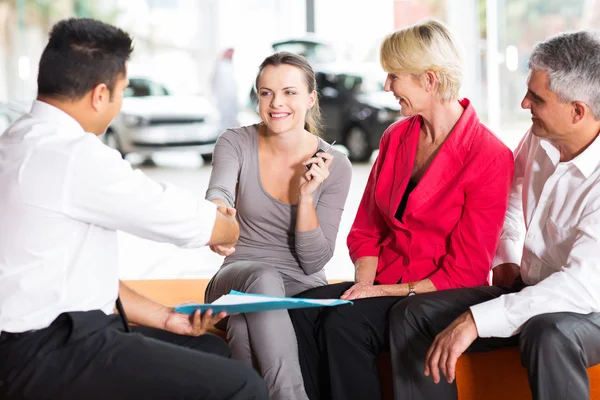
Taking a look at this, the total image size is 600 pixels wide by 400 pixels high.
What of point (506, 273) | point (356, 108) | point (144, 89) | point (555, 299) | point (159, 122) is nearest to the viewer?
point (555, 299)

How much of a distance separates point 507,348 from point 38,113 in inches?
58.0

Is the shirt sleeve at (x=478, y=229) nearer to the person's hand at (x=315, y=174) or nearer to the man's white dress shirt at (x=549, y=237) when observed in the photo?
the man's white dress shirt at (x=549, y=237)

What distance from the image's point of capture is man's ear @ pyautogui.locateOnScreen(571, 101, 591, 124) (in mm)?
2291

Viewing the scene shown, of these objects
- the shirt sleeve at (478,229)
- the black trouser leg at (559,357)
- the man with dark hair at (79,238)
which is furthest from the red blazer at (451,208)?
the man with dark hair at (79,238)

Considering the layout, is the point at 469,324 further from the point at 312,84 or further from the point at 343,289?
the point at 312,84

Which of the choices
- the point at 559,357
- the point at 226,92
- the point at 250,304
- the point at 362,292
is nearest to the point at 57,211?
the point at 250,304

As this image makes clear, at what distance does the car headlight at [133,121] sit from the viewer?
10.4 m

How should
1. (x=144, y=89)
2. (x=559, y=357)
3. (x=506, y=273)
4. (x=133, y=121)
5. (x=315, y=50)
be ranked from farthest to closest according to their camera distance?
(x=315, y=50), (x=144, y=89), (x=133, y=121), (x=506, y=273), (x=559, y=357)

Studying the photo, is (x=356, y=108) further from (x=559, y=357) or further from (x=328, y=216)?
(x=559, y=357)

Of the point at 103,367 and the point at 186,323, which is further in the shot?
the point at 186,323

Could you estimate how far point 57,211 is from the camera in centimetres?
176

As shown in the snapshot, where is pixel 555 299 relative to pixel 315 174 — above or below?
below

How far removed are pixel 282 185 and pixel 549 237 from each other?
913mm

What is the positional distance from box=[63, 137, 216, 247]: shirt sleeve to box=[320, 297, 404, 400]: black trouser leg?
74 centimetres
